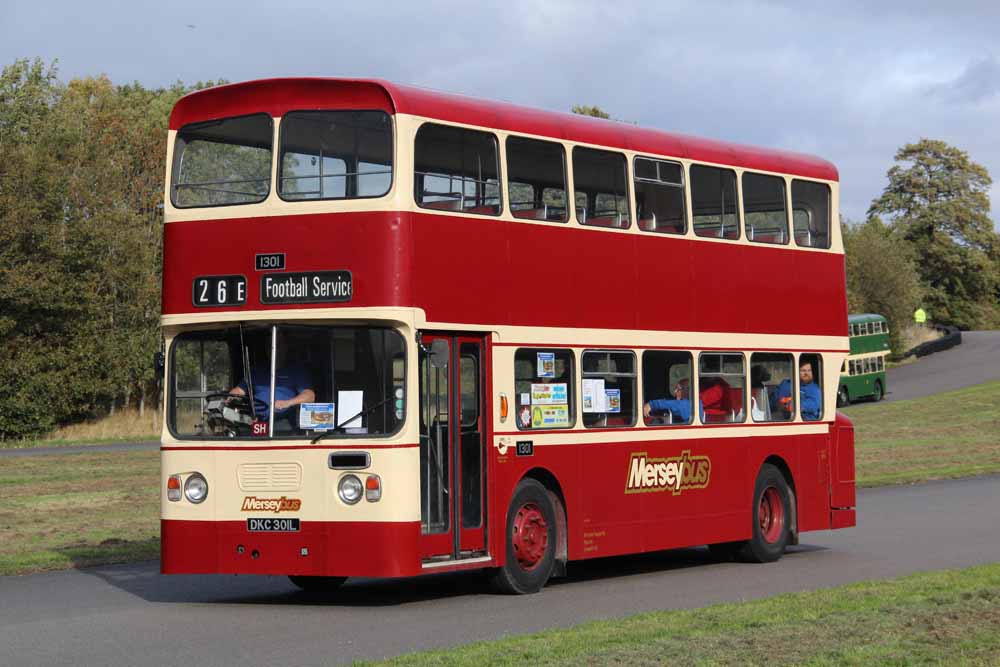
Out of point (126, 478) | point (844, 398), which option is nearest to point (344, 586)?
point (126, 478)

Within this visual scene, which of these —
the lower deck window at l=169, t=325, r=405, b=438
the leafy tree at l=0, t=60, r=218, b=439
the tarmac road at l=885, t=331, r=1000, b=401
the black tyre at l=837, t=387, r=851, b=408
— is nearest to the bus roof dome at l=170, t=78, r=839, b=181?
the lower deck window at l=169, t=325, r=405, b=438

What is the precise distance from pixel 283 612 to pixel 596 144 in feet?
18.8

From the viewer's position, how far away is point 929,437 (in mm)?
44125

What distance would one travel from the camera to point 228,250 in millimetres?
14141

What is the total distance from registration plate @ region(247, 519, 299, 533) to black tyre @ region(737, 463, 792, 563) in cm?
667

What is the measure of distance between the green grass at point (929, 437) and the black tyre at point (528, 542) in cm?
1637

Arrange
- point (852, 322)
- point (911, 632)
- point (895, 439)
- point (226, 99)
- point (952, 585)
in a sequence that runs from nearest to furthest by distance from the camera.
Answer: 1. point (911, 632)
2. point (952, 585)
3. point (226, 99)
4. point (895, 439)
5. point (852, 322)

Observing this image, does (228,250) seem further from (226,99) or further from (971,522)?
(971,522)

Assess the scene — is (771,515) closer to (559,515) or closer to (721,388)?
(721,388)

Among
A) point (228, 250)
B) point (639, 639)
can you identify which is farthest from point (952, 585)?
point (228, 250)

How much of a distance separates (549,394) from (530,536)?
4.63ft

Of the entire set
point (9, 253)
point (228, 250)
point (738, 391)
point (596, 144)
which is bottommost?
point (738, 391)

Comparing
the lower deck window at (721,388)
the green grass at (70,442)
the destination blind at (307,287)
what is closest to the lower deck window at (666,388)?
the lower deck window at (721,388)

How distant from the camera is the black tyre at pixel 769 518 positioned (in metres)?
18.5
